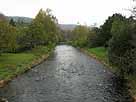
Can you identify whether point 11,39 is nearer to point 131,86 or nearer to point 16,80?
point 16,80

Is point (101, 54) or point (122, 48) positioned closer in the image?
point (122, 48)

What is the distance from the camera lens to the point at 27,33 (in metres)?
95.2

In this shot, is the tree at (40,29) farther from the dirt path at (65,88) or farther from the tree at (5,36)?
the dirt path at (65,88)

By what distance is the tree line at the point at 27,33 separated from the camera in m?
64.1

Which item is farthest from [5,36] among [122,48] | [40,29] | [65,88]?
[40,29]

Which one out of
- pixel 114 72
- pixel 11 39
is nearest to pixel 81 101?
pixel 114 72

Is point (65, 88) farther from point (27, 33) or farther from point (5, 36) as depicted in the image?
point (27, 33)

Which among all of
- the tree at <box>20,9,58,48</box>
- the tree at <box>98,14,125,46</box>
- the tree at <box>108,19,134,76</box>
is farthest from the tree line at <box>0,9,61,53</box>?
the tree at <box>108,19,134,76</box>

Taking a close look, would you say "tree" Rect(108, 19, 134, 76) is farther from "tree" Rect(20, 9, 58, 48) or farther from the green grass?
"tree" Rect(20, 9, 58, 48)

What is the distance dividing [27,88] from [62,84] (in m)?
5.68

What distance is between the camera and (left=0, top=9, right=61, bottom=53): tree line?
210 ft

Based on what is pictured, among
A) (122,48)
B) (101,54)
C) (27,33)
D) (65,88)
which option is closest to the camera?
(65,88)

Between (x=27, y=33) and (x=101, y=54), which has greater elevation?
(x=27, y=33)

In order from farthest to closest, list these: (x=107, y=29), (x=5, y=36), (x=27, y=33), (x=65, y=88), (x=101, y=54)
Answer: (x=107, y=29) < (x=27, y=33) < (x=101, y=54) < (x=5, y=36) < (x=65, y=88)
